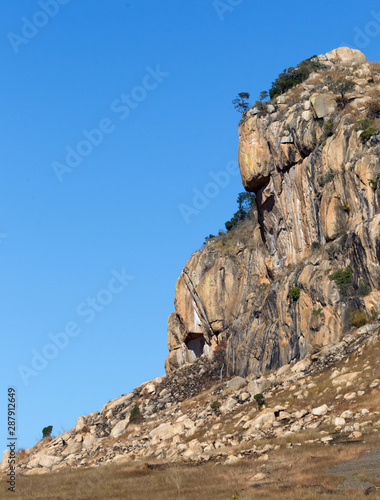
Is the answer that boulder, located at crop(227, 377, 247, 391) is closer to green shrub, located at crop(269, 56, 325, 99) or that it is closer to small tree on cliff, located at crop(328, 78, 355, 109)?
small tree on cliff, located at crop(328, 78, 355, 109)

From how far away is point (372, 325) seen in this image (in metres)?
54.0

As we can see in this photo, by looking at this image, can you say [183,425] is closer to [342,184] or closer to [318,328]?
[318,328]

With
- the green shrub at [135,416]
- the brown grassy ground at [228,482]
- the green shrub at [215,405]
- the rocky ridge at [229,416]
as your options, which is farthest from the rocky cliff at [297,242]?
the brown grassy ground at [228,482]

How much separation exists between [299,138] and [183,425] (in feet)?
98.5

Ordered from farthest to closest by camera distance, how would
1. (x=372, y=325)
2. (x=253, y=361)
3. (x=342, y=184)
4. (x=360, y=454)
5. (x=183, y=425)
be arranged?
(x=253, y=361) → (x=342, y=184) → (x=183, y=425) → (x=372, y=325) → (x=360, y=454)

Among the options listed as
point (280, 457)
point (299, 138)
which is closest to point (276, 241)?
point (299, 138)

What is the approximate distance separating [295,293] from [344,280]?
21.0 feet

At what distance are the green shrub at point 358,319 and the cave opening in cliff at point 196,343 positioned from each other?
3266 centimetres

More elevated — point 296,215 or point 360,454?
point 296,215

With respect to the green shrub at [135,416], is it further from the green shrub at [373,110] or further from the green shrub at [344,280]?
the green shrub at [373,110]

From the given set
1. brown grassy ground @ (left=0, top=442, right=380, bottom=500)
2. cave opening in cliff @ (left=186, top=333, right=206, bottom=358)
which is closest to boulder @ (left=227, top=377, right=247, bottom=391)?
cave opening in cliff @ (left=186, top=333, right=206, bottom=358)

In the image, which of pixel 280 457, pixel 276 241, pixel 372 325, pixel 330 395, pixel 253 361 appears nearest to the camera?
pixel 280 457

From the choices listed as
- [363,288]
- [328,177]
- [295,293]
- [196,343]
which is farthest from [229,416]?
[196,343]

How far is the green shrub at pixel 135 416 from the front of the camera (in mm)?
70981
